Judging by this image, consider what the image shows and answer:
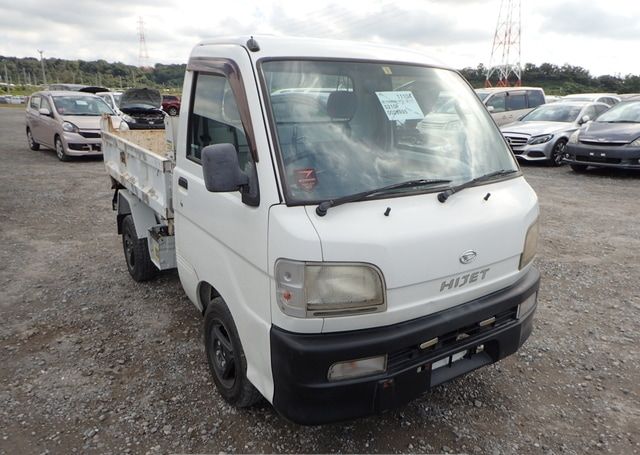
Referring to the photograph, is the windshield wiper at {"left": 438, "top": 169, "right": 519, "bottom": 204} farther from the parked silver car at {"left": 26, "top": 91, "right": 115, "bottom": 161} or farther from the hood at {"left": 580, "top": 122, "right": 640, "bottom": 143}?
the parked silver car at {"left": 26, "top": 91, "right": 115, "bottom": 161}

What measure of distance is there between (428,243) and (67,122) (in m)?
12.4

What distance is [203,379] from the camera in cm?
320

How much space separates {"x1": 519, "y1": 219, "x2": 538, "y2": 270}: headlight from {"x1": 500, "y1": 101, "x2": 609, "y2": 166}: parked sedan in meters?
9.27

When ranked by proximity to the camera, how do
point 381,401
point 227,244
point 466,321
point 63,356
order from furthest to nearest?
point 63,356 → point 227,244 → point 466,321 → point 381,401

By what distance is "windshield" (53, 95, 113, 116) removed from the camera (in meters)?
12.5

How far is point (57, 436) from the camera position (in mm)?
2682

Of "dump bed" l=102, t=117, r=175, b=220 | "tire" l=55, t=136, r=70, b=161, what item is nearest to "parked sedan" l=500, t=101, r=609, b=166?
"dump bed" l=102, t=117, r=175, b=220

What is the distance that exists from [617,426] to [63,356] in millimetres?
3698

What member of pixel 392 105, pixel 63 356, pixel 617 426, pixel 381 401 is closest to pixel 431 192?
pixel 392 105

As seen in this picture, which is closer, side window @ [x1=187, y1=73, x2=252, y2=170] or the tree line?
side window @ [x1=187, y1=73, x2=252, y2=170]

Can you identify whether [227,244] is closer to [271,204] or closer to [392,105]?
[271,204]

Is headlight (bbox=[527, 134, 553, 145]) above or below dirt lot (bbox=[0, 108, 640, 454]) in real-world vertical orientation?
above

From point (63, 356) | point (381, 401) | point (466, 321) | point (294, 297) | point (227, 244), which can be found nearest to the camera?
point (294, 297)

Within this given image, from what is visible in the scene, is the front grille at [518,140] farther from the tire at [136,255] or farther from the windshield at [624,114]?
the tire at [136,255]
